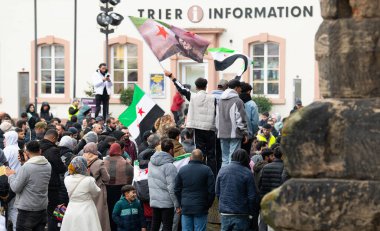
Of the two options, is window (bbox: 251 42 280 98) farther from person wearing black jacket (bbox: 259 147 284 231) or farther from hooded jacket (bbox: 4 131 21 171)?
person wearing black jacket (bbox: 259 147 284 231)

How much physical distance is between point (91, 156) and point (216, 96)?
195cm

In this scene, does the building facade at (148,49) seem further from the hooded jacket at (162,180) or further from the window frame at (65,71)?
the hooded jacket at (162,180)

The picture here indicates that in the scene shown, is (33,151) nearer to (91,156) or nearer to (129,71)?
(91,156)

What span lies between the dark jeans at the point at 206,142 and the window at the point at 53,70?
27170 mm

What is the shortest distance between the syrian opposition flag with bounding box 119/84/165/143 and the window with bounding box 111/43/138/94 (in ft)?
69.5

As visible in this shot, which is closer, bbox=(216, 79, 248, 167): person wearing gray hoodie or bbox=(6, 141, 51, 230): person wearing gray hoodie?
bbox=(6, 141, 51, 230): person wearing gray hoodie

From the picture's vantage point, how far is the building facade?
40250mm

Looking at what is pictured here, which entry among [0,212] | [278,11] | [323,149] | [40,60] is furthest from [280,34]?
[323,149]

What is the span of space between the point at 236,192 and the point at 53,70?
97.7ft

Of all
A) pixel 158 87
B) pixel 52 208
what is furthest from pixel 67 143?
pixel 158 87

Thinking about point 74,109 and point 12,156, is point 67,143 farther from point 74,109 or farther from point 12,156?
point 74,109

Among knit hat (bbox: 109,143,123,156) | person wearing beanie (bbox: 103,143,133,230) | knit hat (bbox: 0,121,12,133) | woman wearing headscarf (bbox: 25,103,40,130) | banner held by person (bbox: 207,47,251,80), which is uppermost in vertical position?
banner held by person (bbox: 207,47,251,80)

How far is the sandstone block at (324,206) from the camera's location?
20.3 ft

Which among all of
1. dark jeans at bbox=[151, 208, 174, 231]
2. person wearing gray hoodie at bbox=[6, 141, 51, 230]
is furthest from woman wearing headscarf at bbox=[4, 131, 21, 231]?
dark jeans at bbox=[151, 208, 174, 231]
